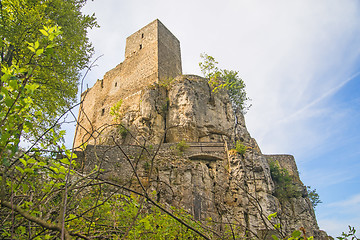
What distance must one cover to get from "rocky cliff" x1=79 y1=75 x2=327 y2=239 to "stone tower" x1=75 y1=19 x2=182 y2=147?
1.60m

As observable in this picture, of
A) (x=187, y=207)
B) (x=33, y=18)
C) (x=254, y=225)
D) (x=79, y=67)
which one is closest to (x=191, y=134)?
(x=187, y=207)

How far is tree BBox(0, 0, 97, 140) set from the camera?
6.92 m

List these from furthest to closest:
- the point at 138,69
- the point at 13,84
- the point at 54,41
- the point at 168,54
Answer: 1. the point at 168,54
2. the point at 138,69
3. the point at 54,41
4. the point at 13,84

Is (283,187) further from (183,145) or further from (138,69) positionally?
(138,69)

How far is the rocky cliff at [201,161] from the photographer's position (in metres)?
9.27

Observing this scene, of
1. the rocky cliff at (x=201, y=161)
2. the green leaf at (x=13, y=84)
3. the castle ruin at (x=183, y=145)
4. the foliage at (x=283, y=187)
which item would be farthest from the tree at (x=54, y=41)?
the foliage at (x=283, y=187)

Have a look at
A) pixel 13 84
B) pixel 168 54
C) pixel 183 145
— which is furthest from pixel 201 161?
pixel 168 54

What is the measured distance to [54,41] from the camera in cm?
725

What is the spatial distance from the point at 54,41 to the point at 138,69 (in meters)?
10.7

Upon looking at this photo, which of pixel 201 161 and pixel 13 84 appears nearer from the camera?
pixel 13 84

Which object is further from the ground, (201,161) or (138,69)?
(138,69)

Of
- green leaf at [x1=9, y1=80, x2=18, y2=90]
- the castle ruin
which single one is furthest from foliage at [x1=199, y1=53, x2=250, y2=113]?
green leaf at [x1=9, y1=80, x2=18, y2=90]

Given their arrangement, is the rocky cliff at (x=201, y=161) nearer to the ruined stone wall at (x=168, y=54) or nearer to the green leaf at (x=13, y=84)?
the ruined stone wall at (x=168, y=54)

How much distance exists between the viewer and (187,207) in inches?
353
